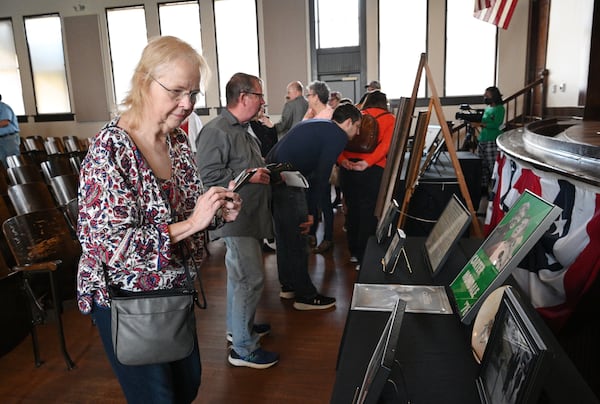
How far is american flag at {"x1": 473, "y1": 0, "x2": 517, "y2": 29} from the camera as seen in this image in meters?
6.80

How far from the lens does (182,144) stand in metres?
1.40

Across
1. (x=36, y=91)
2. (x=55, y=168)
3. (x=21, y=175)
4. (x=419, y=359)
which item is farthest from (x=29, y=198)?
(x=36, y=91)

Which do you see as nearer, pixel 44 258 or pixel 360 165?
pixel 44 258

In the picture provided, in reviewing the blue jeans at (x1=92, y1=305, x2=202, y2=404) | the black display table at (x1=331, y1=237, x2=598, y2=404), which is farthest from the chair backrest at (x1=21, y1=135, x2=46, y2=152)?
the black display table at (x1=331, y1=237, x2=598, y2=404)

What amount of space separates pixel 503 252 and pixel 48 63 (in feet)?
40.3

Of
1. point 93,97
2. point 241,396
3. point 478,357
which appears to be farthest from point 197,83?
point 93,97

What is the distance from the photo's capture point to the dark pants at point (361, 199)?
11.0 ft

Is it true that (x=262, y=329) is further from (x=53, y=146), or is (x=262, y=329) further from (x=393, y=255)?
(x=53, y=146)

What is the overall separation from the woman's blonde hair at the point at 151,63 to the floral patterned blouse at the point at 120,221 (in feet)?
0.26

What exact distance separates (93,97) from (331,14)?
5.99 meters

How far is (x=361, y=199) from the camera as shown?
3438mm

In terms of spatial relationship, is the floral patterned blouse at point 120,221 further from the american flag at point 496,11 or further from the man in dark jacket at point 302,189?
the american flag at point 496,11

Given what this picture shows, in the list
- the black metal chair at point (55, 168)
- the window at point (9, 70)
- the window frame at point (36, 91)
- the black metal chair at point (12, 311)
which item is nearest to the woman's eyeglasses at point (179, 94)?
the black metal chair at point (12, 311)

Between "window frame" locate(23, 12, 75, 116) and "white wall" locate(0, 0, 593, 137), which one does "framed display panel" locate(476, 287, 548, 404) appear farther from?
"window frame" locate(23, 12, 75, 116)
